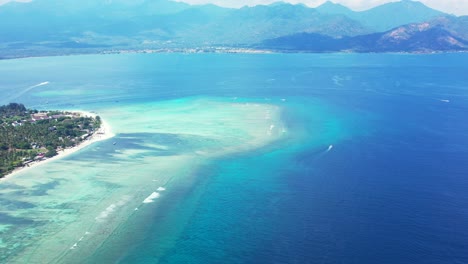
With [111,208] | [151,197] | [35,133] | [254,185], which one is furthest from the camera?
[35,133]

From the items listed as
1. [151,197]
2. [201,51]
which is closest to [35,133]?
[151,197]

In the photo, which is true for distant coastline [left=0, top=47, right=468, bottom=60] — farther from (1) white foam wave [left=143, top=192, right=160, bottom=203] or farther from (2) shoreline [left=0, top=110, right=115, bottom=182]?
(1) white foam wave [left=143, top=192, right=160, bottom=203]

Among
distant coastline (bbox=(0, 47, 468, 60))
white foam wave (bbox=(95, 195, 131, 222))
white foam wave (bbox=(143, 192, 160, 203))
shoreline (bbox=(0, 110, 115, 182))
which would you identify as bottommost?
white foam wave (bbox=(95, 195, 131, 222))

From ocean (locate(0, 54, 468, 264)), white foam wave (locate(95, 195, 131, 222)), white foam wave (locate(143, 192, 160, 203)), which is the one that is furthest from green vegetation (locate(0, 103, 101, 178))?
white foam wave (locate(143, 192, 160, 203))

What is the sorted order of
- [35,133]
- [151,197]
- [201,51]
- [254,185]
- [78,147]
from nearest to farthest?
[151,197] < [254,185] < [78,147] < [35,133] < [201,51]

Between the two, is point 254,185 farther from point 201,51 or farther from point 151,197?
A: point 201,51

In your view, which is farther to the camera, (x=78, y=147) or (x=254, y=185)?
(x=78, y=147)
